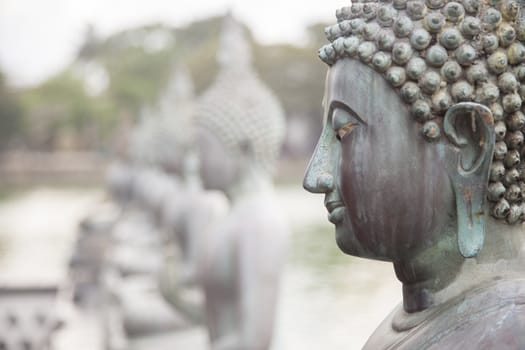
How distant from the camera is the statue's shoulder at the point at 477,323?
1.71 meters

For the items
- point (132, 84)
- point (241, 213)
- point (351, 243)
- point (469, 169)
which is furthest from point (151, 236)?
point (132, 84)

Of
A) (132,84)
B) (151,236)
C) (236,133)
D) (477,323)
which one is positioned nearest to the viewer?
(477,323)

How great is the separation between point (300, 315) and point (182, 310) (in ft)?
12.6

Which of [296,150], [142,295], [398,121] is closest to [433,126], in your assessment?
[398,121]

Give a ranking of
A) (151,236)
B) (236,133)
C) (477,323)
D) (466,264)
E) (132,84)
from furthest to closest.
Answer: (132,84), (151,236), (236,133), (466,264), (477,323)

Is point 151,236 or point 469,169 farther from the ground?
point 469,169

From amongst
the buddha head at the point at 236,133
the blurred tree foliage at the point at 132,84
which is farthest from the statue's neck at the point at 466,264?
the blurred tree foliage at the point at 132,84

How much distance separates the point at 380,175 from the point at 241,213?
6.22 ft

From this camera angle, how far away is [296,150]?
41.7 meters

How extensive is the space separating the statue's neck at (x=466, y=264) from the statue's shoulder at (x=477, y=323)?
3 centimetres

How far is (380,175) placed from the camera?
6.09 feet

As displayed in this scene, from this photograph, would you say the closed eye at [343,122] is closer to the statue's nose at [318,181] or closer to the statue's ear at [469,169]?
the statue's nose at [318,181]

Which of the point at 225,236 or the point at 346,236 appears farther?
the point at 225,236

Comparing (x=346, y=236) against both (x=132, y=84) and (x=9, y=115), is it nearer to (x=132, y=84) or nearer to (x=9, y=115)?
(x=9, y=115)
